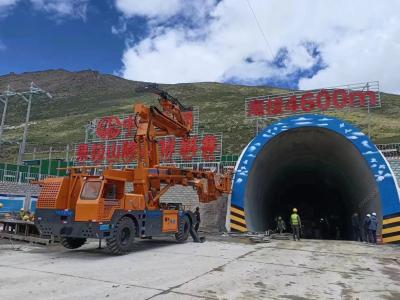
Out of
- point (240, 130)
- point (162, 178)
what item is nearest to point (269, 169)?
point (162, 178)

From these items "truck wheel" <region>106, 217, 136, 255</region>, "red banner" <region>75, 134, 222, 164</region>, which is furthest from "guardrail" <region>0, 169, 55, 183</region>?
"truck wheel" <region>106, 217, 136, 255</region>

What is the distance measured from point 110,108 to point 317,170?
3371 inches

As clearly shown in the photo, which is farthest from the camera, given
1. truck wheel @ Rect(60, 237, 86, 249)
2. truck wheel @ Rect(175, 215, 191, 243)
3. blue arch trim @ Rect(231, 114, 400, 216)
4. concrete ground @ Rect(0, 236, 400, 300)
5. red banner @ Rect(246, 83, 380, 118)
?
red banner @ Rect(246, 83, 380, 118)

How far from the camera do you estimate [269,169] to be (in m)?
26.7

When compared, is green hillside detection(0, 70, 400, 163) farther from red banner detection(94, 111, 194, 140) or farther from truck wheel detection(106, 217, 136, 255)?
truck wheel detection(106, 217, 136, 255)

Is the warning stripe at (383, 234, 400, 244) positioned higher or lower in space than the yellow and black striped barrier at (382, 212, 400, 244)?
lower

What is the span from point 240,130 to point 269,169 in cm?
4108

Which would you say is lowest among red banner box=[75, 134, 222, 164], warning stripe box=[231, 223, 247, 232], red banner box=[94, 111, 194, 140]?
warning stripe box=[231, 223, 247, 232]

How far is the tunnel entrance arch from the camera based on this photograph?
1919cm

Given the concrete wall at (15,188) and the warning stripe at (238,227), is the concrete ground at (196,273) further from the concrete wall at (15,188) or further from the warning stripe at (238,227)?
the concrete wall at (15,188)

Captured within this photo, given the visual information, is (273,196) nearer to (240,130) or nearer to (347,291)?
(347,291)

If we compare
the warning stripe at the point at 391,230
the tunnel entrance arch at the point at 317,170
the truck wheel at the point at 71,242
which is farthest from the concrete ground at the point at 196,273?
the tunnel entrance arch at the point at 317,170

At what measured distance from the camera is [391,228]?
1858 centimetres

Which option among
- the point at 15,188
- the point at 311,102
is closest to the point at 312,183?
the point at 311,102
